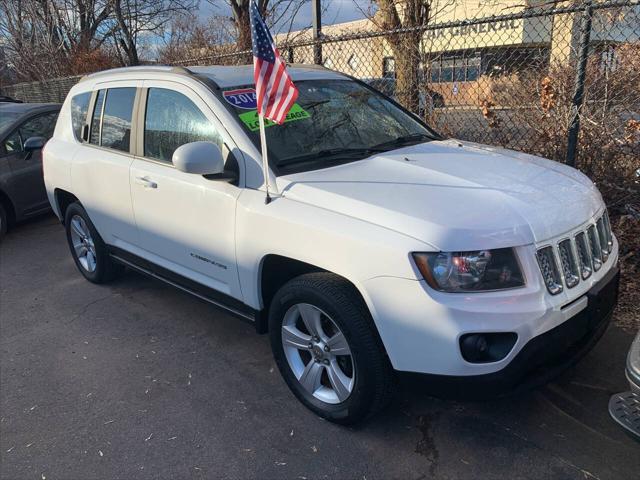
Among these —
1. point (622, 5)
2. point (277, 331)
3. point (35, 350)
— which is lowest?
point (35, 350)

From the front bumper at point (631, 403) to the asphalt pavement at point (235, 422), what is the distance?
414 mm

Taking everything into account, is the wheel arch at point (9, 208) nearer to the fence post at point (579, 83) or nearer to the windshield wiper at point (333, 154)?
the windshield wiper at point (333, 154)

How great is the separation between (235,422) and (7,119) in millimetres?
6116

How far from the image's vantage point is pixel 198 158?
295 centimetres

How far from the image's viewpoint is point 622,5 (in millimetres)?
3857

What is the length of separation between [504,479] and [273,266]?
5.23 feet

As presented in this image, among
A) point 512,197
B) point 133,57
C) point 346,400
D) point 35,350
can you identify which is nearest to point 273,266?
point 346,400

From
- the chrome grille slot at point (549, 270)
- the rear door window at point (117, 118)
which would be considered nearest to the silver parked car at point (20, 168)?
the rear door window at point (117, 118)

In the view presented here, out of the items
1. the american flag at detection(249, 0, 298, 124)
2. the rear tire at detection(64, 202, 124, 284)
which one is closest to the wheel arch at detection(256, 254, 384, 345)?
the american flag at detection(249, 0, 298, 124)

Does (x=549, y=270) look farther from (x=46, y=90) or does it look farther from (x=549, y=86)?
(x=46, y=90)

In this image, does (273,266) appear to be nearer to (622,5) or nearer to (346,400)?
(346,400)

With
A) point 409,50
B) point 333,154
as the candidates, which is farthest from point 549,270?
point 409,50

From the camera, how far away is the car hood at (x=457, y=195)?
7.74 feet

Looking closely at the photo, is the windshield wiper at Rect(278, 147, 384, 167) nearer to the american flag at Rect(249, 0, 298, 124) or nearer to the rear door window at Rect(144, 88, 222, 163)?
the american flag at Rect(249, 0, 298, 124)
